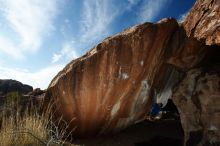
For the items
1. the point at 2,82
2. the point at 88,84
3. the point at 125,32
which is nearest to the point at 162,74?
the point at 125,32

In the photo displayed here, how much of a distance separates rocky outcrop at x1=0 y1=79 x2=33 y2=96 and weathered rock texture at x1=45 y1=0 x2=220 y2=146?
4.84 meters

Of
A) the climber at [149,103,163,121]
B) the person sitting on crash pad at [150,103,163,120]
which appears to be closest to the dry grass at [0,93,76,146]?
the climber at [149,103,163,121]

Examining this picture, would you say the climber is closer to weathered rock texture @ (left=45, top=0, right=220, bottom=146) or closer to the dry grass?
weathered rock texture @ (left=45, top=0, right=220, bottom=146)

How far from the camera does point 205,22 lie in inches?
221

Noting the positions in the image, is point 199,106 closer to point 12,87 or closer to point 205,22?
point 205,22

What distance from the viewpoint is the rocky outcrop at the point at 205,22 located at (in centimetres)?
527

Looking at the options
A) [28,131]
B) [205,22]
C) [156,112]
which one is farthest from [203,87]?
[156,112]

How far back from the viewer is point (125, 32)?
695cm

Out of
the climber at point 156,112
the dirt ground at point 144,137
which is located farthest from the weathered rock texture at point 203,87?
the climber at point 156,112

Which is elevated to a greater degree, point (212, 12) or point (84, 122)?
point (212, 12)

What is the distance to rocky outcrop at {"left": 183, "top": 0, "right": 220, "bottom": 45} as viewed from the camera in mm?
5266

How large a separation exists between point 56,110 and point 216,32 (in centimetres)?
376

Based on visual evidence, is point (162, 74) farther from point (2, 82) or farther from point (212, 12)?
point (2, 82)

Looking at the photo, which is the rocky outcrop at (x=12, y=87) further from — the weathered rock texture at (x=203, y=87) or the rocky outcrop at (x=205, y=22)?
the rocky outcrop at (x=205, y=22)
